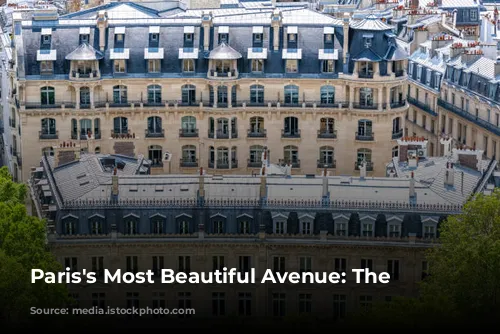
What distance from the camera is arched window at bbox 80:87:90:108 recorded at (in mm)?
86938

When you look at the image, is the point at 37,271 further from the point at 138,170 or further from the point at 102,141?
the point at 102,141

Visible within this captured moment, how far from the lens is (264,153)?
84.6 m

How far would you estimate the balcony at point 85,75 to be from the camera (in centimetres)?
8625

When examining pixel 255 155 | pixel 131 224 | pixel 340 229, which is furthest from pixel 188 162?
pixel 340 229

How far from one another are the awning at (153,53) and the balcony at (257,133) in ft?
28.1

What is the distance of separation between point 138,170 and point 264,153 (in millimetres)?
12648

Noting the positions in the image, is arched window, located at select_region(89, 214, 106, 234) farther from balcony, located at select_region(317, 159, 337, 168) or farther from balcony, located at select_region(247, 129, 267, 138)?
balcony, located at select_region(317, 159, 337, 168)

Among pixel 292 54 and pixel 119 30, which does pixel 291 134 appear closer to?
pixel 292 54

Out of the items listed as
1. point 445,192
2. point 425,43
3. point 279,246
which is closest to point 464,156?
point 445,192

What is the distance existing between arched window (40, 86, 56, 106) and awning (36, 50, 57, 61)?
83.7 inches

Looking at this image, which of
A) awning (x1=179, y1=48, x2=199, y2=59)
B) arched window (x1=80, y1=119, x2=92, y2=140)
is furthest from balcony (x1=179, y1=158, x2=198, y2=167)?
awning (x1=179, y1=48, x2=199, y2=59)

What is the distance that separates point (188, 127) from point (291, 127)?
763 cm

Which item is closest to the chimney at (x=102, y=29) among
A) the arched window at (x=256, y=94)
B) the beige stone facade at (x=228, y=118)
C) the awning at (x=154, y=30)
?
the beige stone facade at (x=228, y=118)

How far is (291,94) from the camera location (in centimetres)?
8706
